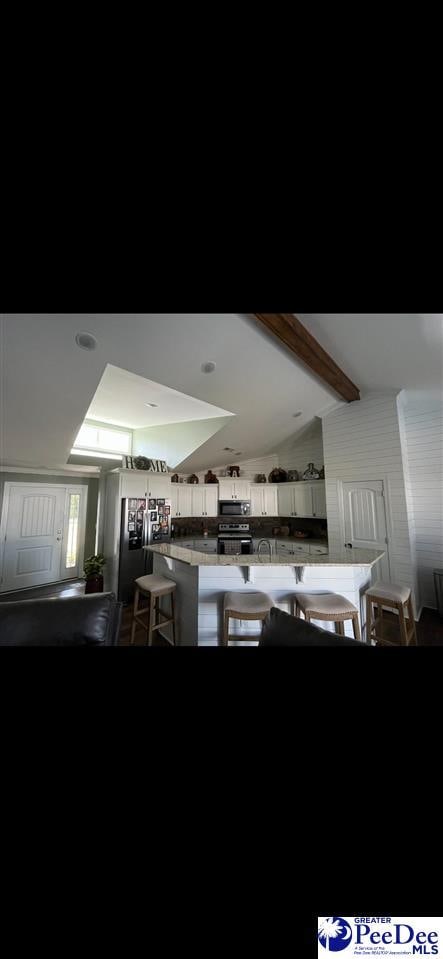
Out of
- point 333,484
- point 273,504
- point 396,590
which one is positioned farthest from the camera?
point 273,504

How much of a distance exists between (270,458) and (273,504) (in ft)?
3.20

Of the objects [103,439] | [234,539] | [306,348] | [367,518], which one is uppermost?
[306,348]

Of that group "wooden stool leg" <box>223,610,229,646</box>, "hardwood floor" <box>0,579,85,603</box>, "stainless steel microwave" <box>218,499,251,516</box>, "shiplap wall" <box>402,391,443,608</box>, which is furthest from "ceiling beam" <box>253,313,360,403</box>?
"hardwood floor" <box>0,579,85,603</box>

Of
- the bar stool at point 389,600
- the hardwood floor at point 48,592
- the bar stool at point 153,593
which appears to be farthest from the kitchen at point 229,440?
the bar stool at point 153,593

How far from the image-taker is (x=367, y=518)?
3.54m

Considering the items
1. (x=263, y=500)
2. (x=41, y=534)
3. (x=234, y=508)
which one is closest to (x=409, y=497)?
(x=263, y=500)

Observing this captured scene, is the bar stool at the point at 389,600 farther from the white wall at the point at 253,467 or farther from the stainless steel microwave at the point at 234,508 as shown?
the white wall at the point at 253,467

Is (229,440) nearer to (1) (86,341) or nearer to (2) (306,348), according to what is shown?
(2) (306,348)

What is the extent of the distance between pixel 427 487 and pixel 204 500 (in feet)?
11.3

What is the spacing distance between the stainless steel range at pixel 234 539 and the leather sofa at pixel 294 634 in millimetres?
3498

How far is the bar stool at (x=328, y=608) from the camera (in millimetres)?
1875
